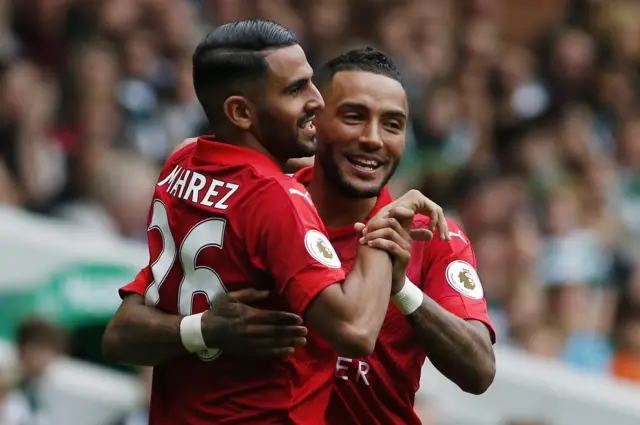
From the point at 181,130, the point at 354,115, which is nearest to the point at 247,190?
the point at 354,115

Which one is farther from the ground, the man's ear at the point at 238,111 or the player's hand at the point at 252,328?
the man's ear at the point at 238,111

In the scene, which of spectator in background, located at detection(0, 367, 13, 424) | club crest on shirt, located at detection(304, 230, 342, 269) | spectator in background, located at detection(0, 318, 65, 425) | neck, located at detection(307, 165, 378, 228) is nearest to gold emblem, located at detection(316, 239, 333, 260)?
club crest on shirt, located at detection(304, 230, 342, 269)

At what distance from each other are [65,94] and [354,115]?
19.0ft

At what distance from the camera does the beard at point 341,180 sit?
16.2ft

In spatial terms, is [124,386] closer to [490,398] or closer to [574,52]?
[490,398]

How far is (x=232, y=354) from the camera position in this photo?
4395mm

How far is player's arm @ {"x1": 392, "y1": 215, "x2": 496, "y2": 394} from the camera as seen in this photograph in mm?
4594

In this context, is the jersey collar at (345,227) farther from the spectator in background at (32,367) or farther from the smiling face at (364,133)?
the spectator in background at (32,367)

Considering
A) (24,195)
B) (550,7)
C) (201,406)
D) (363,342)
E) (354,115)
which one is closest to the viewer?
(363,342)

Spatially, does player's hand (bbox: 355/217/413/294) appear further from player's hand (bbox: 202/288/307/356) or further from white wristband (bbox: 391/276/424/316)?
player's hand (bbox: 202/288/307/356)

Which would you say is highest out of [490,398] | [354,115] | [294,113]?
[490,398]

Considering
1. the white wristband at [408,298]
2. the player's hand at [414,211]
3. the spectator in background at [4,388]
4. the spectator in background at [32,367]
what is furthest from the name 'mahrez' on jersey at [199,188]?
the spectator in background at [32,367]

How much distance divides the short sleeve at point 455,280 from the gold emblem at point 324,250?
0.65 meters

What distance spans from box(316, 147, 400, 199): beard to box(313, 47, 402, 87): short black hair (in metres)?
0.27
